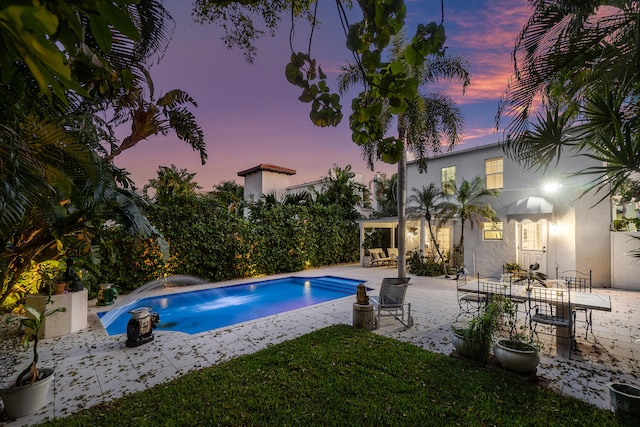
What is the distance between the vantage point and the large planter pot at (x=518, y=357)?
5.03m

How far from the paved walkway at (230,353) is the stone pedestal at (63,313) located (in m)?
0.27

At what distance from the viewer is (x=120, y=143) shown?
6762 millimetres

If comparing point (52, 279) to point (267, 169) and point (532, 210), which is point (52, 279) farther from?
point (267, 169)

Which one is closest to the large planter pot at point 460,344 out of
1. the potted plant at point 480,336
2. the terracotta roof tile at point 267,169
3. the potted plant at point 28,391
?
the potted plant at point 480,336

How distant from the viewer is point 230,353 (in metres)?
6.48

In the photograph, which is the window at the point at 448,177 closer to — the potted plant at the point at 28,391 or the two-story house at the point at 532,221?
the two-story house at the point at 532,221

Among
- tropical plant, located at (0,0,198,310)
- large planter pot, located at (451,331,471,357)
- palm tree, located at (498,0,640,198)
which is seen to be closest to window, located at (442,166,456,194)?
palm tree, located at (498,0,640,198)

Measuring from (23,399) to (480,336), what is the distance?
7.58m

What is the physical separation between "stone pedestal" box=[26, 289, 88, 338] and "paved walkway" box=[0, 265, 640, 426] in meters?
0.27

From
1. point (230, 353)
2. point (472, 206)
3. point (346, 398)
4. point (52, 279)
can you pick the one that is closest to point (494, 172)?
point (472, 206)

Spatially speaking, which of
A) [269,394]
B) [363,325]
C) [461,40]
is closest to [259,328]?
[363,325]

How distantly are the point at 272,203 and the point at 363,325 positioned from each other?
480 inches

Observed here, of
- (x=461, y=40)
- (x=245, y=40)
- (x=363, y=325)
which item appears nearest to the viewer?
(x=245, y=40)

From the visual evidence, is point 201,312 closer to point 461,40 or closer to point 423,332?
point 423,332
